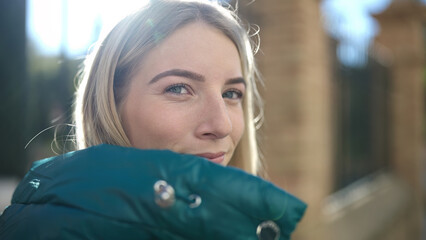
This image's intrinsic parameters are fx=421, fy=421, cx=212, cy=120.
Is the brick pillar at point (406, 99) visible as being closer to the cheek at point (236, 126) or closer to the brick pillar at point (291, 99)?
the brick pillar at point (291, 99)

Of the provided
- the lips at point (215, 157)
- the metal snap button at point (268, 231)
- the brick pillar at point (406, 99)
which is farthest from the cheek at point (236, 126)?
the brick pillar at point (406, 99)

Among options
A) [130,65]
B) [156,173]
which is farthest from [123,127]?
[156,173]

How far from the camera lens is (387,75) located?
9.97 meters

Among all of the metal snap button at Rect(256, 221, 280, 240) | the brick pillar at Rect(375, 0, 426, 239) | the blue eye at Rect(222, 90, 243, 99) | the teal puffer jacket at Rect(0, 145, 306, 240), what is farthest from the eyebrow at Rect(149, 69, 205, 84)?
the brick pillar at Rect(375, 0, 426, 239)

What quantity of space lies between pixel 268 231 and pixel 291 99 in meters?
3.08

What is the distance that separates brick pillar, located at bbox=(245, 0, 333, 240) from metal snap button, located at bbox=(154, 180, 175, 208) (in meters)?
3.00

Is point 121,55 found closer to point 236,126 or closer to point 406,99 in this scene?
point 236,126

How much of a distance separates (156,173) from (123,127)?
46 cm

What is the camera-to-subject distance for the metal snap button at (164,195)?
791 mm

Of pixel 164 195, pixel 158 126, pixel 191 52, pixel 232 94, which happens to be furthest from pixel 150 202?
pixel 232 94

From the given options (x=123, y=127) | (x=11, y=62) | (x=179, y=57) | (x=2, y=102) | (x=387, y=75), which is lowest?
(x=387, y=75)

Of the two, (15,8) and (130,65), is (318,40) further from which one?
(130,65)

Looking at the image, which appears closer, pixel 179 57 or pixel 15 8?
pixel 179 57

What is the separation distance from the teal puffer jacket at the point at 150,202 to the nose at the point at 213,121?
1.01ft
